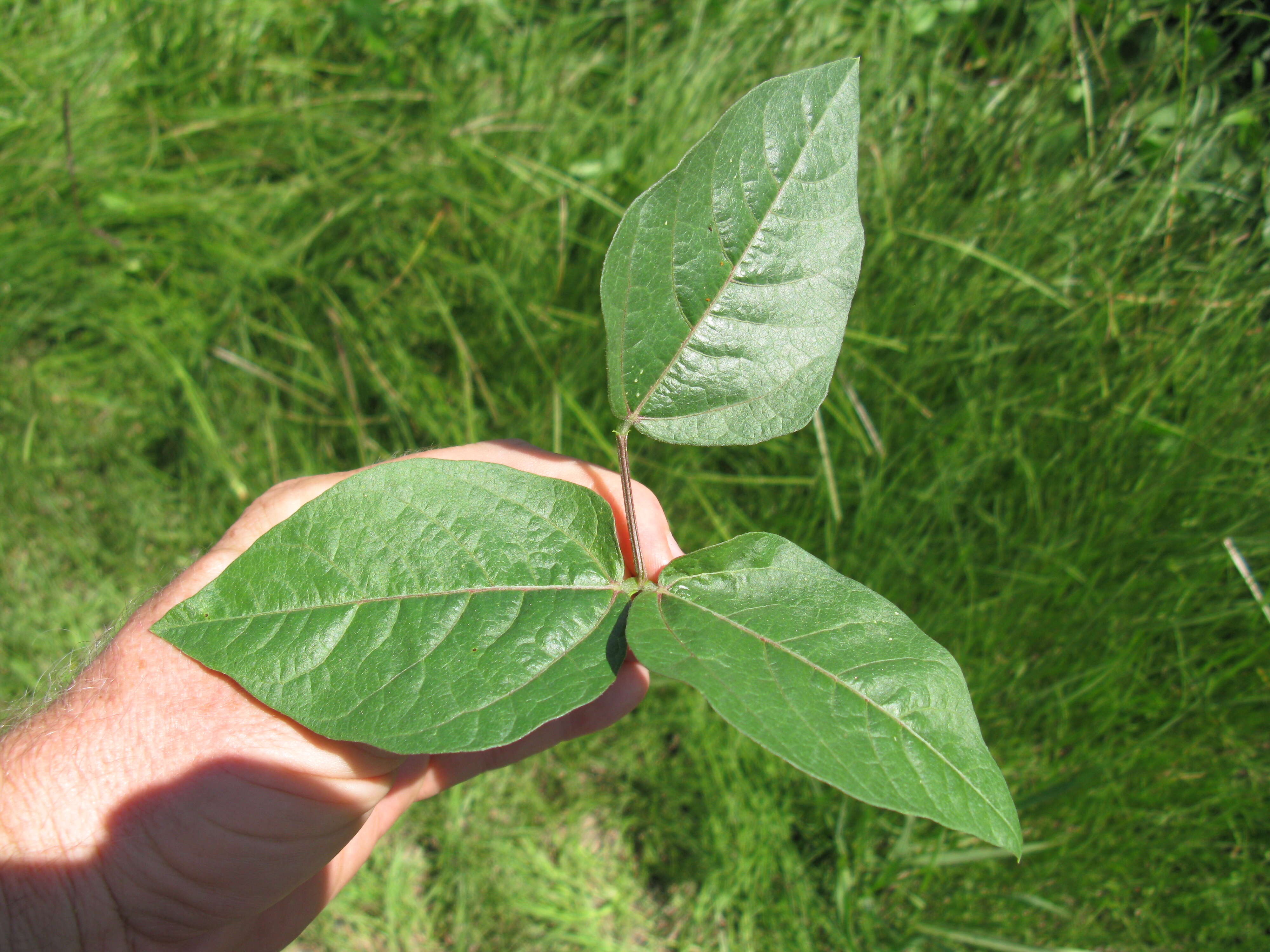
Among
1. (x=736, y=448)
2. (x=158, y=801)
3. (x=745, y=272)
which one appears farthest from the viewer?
(x=736, y=448)

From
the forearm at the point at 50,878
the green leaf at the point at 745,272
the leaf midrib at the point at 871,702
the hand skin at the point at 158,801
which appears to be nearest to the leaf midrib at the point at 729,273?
the green leaf at the point at 745,272

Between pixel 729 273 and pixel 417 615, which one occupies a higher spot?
pixel 729 273

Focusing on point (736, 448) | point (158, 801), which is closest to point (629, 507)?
A: point (158, 801)

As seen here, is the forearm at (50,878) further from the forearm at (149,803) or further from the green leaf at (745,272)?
the green leaf at (745,272)

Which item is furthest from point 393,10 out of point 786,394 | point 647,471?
point 786,394

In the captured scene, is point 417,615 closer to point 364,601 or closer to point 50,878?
point 364,601

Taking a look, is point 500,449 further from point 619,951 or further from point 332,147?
point 332,147

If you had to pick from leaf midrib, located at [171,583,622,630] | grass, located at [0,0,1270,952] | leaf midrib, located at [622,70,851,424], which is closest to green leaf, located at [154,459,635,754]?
leaf midrib, located at [171,583,622,630]
